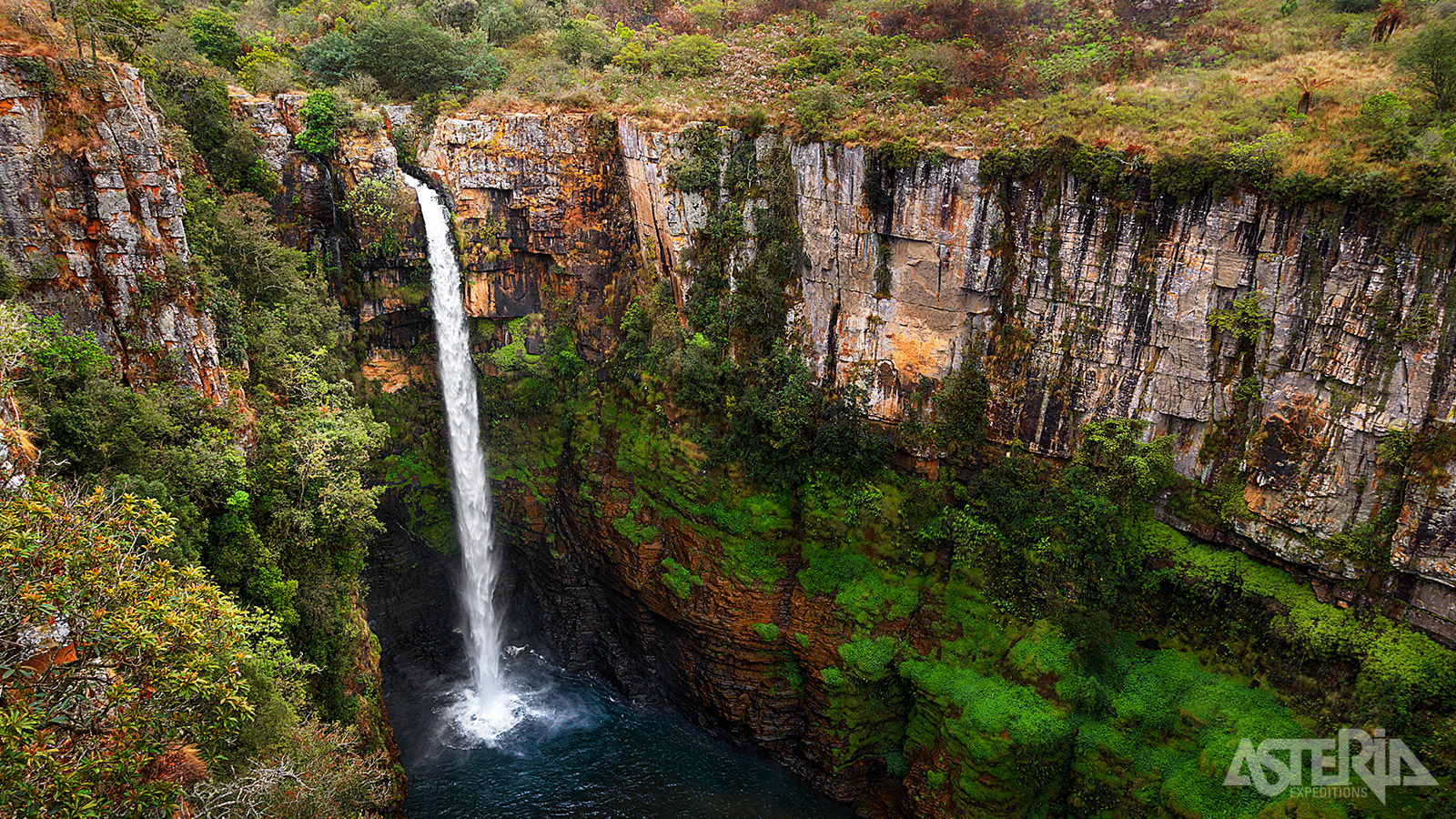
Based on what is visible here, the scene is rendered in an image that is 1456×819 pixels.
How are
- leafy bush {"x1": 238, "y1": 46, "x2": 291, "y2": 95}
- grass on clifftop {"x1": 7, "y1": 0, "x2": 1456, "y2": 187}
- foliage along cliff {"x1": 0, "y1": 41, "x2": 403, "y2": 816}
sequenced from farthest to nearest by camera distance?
leafy bush {"x1": 238, "y1": 46, "x2": 291, "y2": 95} < grass on clifftop {"x1": 7, "y1": 0, "x2": 1456, "y2": 187} < foliage along cliff {"x1": 0, "y1": 41, "x2": 403, "y2": 816}

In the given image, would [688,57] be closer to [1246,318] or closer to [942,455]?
[942,455]

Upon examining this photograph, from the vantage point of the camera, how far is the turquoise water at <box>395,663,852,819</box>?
19.2 meters

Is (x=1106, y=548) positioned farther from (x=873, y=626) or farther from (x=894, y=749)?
(x=894, y=749)

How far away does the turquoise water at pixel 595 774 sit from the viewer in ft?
63.0

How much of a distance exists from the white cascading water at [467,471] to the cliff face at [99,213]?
8.78 meters

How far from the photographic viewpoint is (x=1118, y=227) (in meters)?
16.3

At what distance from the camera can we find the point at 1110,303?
55.3 feet

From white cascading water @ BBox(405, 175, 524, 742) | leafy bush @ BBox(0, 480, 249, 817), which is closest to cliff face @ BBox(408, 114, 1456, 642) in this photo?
white cascading water @ BBox(405, 175, 524, 742)

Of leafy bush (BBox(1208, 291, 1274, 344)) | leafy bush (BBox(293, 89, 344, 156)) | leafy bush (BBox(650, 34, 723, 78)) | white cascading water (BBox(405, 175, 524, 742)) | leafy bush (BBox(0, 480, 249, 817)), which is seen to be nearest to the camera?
leafy bush (BBox(0, 480, 249, 817))

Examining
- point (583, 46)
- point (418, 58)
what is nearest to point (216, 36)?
point (418, 58)

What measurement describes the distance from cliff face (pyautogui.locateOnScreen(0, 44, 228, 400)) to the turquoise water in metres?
Answer: 11.5

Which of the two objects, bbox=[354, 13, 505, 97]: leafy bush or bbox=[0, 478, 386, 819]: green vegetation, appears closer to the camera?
bbox=[0, 478, 386, 819]: green vegetation

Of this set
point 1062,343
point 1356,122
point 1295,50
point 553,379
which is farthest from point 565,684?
point 1295,50

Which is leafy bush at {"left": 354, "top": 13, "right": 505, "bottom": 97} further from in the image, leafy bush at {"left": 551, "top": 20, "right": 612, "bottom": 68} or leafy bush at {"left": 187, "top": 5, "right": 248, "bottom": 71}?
leafy bush at {"left": 187, "top": 5, "right": 248, "bottom": 71}
